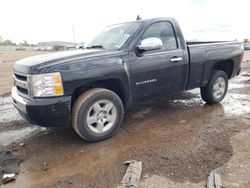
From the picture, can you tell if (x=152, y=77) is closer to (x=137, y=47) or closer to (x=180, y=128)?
(x=137, y=47)

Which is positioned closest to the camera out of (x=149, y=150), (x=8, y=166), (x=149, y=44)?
(x=8, y=166)

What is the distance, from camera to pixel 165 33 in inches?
203

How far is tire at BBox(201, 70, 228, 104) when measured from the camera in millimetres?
6070

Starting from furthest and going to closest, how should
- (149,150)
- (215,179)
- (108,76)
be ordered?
1. (108,76)
2. (149,150)
3. (215,179)

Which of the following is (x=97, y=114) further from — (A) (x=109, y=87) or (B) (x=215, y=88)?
(B) (x=215, y=88)

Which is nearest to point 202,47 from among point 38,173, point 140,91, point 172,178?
point 140,91

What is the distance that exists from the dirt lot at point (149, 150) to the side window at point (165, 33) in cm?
149

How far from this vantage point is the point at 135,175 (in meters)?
3.22

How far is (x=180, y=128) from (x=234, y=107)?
2.01 meters

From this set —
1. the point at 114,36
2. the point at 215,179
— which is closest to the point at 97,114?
the point at 114,36

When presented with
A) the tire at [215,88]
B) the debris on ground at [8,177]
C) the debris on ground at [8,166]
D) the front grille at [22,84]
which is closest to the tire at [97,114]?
the front grille at [22,84]

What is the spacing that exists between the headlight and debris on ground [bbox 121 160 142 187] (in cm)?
141

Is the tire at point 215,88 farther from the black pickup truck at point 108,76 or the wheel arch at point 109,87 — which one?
the wheel arch at point 109,87

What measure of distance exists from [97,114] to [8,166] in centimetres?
145
